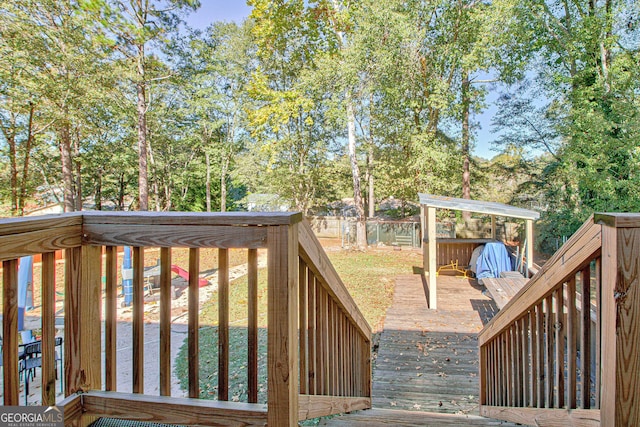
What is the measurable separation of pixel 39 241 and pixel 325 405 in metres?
1.34

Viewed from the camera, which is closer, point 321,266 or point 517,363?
point 321,266

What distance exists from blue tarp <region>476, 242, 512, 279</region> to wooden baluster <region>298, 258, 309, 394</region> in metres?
8.14

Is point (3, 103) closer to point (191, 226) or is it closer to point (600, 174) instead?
point (191, 226)

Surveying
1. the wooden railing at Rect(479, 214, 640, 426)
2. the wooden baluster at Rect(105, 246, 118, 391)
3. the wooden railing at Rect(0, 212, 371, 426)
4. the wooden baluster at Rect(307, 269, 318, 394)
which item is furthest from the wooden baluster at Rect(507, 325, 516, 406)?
the wooden baluster at Rect(105, 246, 118, 391)

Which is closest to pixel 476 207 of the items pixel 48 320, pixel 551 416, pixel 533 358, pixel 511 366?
pixel 511 366

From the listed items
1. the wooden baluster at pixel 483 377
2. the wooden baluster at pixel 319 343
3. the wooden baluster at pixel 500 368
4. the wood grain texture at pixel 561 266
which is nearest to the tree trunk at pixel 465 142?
the wooden baluster at pixel 483 377

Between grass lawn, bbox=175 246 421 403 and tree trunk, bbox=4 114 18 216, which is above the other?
tree trunk, bbox=4 114 18 216

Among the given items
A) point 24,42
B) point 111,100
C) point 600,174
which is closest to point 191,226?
point 600,174

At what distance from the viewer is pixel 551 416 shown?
4.89 ft

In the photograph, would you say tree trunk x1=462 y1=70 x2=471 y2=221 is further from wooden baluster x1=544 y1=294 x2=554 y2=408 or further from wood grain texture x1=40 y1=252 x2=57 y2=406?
wood grain texture x1=40 y1=252 x2=57 y2=406

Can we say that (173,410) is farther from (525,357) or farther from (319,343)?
(525,357)

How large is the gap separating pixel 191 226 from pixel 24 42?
40.9 feet

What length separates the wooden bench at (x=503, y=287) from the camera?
554 cm

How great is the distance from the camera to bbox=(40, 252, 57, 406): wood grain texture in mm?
967
